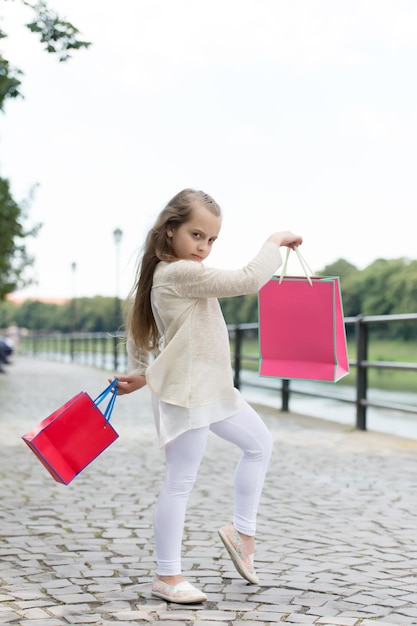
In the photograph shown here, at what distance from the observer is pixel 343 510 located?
4.91 metres

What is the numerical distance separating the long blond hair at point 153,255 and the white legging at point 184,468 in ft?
1.31

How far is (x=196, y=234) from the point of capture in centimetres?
313

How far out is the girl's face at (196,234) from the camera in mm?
3090

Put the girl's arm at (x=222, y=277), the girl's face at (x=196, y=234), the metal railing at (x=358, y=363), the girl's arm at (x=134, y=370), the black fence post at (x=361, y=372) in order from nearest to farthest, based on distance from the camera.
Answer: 1. the girl's arm at (x=222, y=277)
2. the girl's face at (x=196, y=234)
3. the girl's arm at (x=134, y=370)
4. the metal railing at (x=358, y=363)
5. the black fence post at (x=361, y=372)

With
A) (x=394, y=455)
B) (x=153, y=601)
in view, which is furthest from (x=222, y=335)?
(x=394, y=455)

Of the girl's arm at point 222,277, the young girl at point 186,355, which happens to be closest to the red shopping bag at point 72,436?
the young girl at point 186,355

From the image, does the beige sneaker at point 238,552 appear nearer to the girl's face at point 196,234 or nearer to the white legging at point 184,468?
the white legging at point 184,468

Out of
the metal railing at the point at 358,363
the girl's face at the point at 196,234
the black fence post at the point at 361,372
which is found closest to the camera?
the girl's face at the point at 196,234

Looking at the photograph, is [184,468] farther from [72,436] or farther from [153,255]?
[153,255]

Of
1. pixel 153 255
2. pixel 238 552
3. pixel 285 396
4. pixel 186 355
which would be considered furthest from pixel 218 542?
pixel 285 396

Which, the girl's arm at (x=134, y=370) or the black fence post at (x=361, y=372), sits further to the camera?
the black fence post at (x=361, y=372)

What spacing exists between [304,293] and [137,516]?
191 centimetres

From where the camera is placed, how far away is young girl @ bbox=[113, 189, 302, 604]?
119 inches

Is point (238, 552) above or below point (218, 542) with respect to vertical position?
A: above
